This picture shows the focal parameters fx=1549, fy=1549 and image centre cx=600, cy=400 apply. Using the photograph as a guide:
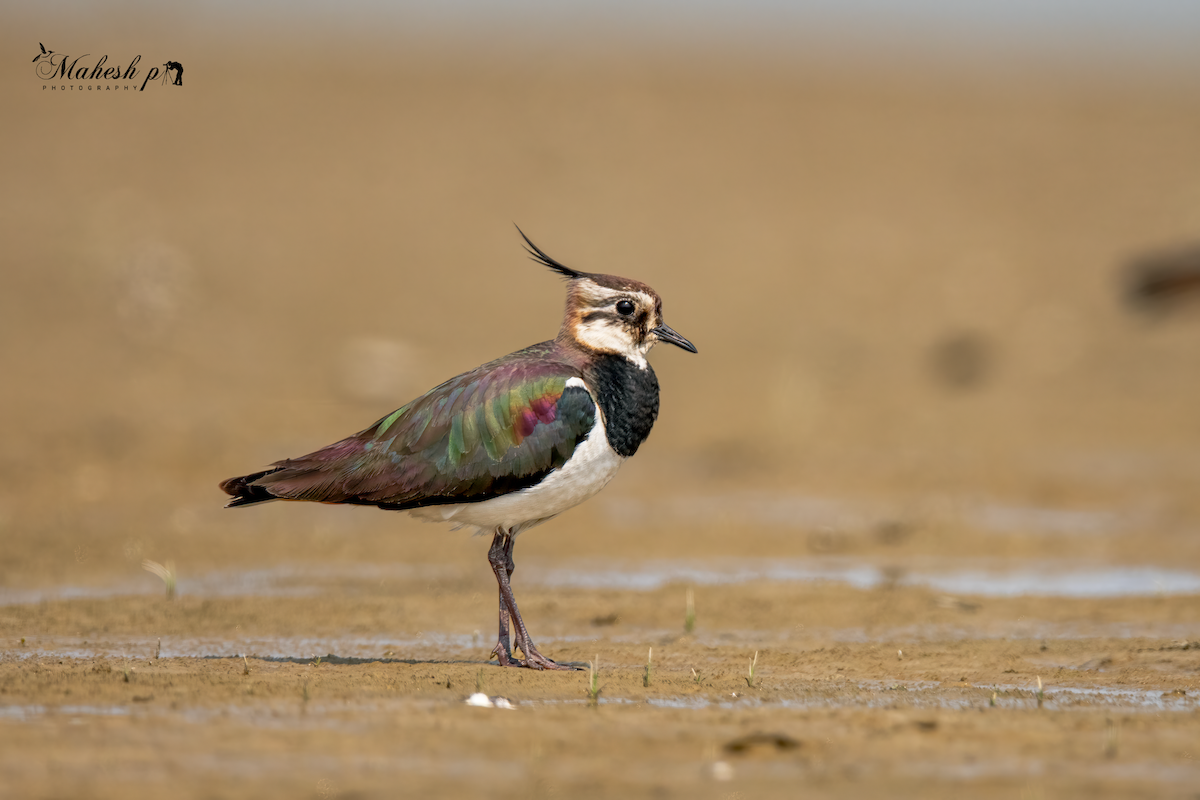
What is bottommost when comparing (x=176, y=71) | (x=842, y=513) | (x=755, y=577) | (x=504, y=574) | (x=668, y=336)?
(x=504, y=574)

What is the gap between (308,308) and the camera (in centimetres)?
1683

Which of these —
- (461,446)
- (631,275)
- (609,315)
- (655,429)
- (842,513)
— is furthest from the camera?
(631,275)

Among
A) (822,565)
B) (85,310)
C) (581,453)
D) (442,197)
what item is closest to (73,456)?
(85,310)

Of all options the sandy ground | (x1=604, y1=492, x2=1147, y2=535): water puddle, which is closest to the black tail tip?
the sandy ground

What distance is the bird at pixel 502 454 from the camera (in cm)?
633

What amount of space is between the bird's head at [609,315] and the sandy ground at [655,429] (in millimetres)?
1361

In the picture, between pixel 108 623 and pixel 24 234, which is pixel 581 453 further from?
pixel 24 234

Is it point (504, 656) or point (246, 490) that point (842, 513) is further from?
point (246, 490)

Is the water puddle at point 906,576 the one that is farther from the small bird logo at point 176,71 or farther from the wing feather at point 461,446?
the small bird logo at point 176,71

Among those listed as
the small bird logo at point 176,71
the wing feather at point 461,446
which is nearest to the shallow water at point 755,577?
the wing feather at point 461,446

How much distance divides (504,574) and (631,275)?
11.6m

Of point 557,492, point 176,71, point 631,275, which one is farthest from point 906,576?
point 176,71

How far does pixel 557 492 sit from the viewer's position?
634 cm

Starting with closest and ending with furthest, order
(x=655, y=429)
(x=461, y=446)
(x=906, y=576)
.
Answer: (x=461, y=446)
(x=906, y=576)
(x=655, y=429)
